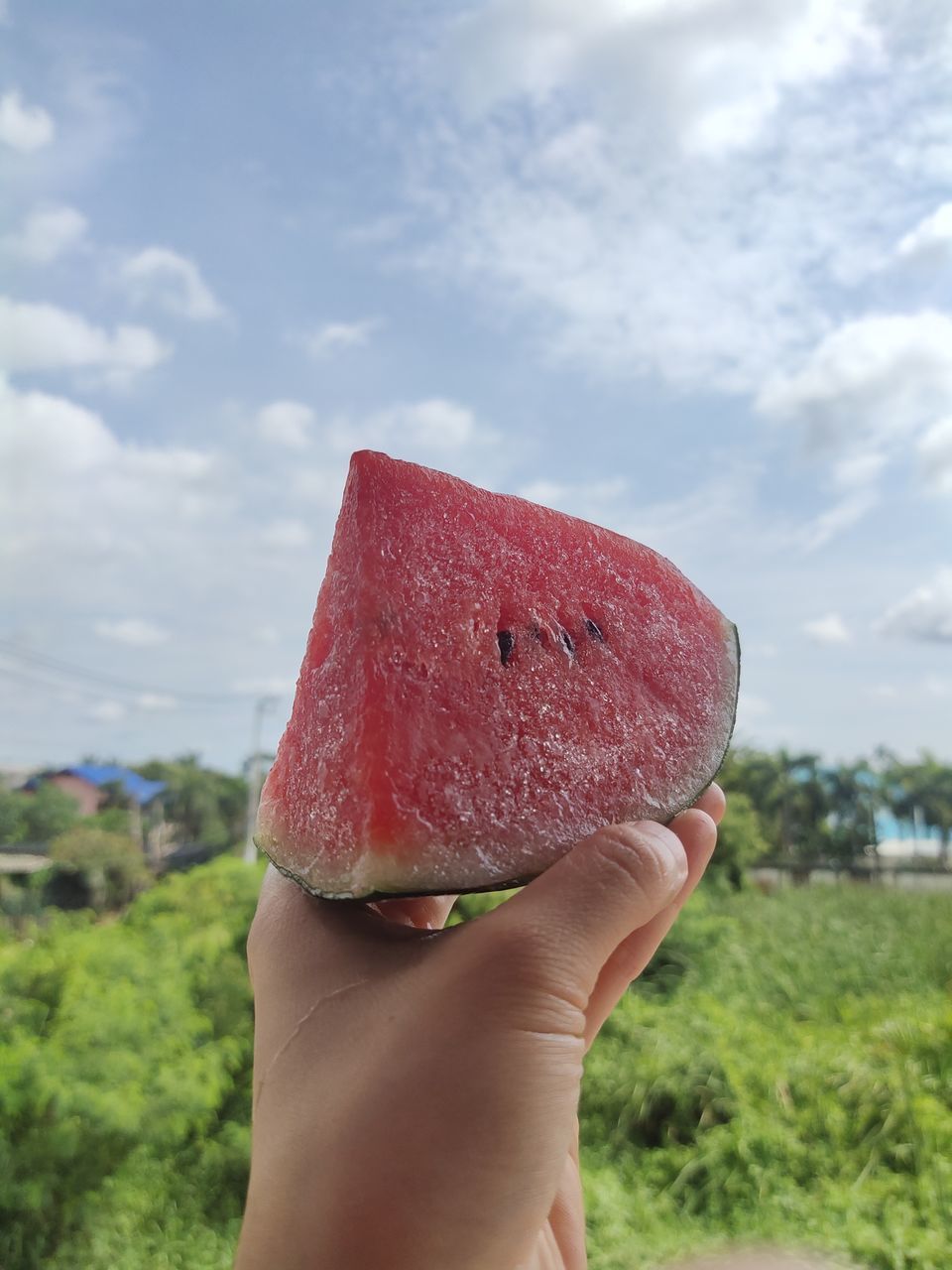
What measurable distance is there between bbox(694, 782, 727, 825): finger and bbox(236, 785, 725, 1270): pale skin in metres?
0.32

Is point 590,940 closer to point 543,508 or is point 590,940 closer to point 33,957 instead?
point 543,508

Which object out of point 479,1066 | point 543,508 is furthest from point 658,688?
point 479,1066

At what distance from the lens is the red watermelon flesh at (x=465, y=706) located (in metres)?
0.98

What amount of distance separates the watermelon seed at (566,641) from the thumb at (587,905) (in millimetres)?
296

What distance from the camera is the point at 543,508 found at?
1304 millimetres

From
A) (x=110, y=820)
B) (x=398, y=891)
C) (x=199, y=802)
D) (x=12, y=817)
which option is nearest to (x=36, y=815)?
(x=12, y=817)

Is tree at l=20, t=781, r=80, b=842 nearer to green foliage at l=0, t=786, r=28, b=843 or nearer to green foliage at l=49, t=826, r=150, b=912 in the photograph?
green foliage at l=0, t=786, r=28, b=843

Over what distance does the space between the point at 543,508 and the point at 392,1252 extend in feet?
2.88

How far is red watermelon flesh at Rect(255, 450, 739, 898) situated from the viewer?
0.98 meters

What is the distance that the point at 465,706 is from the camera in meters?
1.04

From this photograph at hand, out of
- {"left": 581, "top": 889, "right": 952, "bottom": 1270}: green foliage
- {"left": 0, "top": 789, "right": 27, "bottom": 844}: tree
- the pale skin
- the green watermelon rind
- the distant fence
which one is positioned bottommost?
{"left": 581, "top": 889, "right": 952, "bottom": 1270}: green foliage

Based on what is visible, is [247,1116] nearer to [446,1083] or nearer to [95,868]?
[446,1083]

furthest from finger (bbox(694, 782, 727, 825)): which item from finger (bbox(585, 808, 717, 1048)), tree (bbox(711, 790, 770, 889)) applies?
tree (bbox(711, 790, 770, 889))

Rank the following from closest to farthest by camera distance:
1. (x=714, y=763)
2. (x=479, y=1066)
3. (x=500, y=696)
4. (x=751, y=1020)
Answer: (x=479, y=1066) → (x=500, y=696) → (x=714, y=763) → (x=751, y=1020)
